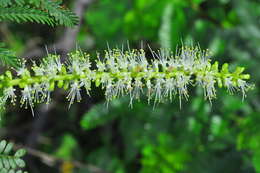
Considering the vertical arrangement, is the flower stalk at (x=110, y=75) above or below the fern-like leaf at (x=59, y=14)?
below

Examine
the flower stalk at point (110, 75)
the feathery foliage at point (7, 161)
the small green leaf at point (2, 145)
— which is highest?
the flower stalk at point (110, 75)

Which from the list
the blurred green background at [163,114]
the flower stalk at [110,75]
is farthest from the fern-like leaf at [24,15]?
the blurred green background at [163,114]

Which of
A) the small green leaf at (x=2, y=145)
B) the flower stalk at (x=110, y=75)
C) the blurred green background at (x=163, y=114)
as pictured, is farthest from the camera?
the blurred green background at (x=163, y=114)

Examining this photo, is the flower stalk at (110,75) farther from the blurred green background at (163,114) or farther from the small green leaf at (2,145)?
the blurred green background at (163,114)

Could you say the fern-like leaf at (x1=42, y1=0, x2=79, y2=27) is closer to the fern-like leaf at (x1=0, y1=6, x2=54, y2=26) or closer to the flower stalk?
the fern-like leaf at (x1=0, y1=6, x2=54, y2=26)

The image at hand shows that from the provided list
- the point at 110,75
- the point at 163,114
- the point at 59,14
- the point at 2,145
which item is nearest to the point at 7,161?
the point at 2,145

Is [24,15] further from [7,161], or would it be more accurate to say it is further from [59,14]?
[7,161]
